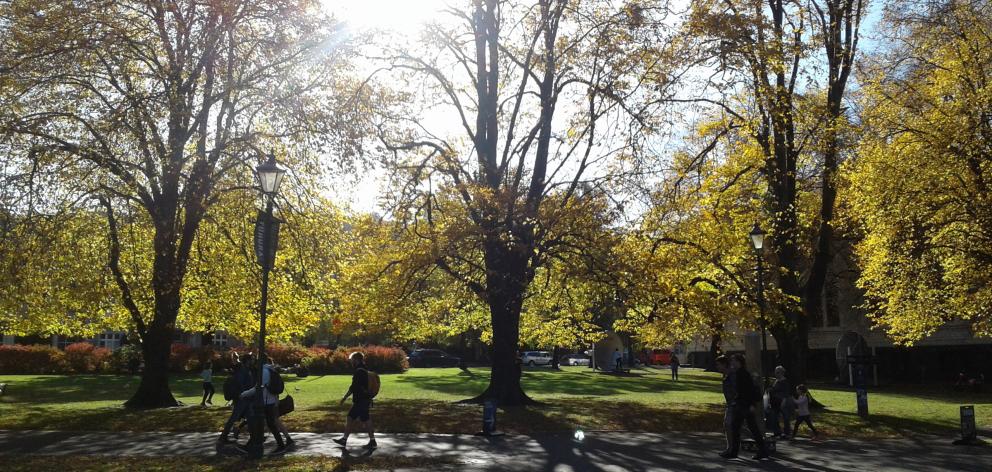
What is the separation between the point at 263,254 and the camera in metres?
13.8

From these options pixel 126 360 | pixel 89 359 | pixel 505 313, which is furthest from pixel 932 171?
pixel 89 359

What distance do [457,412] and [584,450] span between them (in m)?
7.16

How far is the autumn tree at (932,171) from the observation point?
22781 millimetres

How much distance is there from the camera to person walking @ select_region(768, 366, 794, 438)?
16.3 meters

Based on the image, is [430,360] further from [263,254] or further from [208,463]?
[208,463]

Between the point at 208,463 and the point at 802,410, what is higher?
the point at 802,410

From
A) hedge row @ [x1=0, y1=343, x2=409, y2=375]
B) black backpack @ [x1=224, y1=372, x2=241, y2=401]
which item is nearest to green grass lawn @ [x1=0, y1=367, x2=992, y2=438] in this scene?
black backpack @ [x1=224, y1=372, x2=241, y2=401]

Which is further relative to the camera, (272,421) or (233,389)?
(233,389)

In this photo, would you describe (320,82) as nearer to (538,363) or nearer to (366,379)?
(366,379)

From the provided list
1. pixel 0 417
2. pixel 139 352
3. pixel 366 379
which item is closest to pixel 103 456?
pixel 366 379

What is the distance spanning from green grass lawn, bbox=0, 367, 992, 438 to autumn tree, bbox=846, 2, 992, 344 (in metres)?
4.18

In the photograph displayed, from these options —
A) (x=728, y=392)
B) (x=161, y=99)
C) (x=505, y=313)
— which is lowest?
(x=728, y=392)

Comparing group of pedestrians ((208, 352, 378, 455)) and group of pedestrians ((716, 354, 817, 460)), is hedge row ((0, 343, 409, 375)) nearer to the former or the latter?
group of pedestrians ((208, 352, 378, 455))

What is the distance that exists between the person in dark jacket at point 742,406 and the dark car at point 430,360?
5108 centimetres
